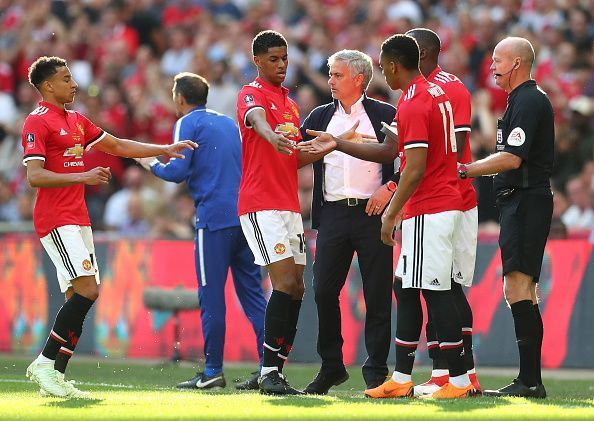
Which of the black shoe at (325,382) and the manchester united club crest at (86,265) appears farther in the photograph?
the black shoe at (325,382)

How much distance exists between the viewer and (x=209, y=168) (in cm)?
1128

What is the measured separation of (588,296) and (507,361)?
1.12m

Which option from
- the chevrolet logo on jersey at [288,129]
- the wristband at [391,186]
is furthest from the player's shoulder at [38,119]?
the wristband at [391,186]

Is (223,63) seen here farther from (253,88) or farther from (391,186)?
(391,186)

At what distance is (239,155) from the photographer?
1141 centimetres

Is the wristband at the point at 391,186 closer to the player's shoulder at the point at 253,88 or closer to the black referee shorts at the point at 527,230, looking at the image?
the black referee shorts at the point at 527,230

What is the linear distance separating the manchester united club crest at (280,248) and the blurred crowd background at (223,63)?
5357 millimetres

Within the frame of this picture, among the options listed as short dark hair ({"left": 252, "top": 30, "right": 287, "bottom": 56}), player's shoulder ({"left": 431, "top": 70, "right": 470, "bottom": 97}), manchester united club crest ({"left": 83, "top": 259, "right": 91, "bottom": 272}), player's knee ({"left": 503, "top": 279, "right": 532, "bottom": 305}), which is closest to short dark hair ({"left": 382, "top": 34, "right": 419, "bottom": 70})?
player's shoulder ({"left": 431, "top": 70, "right": 470, "bottom": 97})

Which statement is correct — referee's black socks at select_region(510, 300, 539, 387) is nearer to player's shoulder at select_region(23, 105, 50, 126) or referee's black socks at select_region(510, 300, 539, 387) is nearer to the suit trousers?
the suit trousers

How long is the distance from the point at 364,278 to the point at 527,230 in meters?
1.36

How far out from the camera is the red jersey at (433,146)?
29.7 feet

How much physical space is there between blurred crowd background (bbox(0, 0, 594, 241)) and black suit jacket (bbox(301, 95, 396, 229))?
Answer: 175 inches

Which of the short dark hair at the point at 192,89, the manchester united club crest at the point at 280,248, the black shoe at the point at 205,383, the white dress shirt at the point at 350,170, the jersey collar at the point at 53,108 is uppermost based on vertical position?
the short dark hair at the point at 192,89

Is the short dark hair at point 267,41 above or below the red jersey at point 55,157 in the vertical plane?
above
